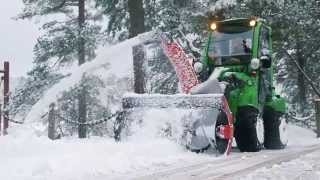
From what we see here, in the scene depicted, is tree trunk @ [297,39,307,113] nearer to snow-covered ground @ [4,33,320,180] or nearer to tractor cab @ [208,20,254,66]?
tractor cab @ [208,20,254,66]

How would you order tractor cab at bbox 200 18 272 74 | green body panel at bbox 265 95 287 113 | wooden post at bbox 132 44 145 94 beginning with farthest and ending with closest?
wooden post at bbox 132 44 145 94 → green body panel at bbox 265 95 287 113 → tractor cab at bbox 200 18 272 74

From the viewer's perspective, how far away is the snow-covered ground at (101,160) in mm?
7220

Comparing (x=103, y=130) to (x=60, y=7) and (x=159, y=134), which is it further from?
(x=159, y=134)

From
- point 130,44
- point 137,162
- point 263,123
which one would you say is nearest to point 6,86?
point 130,44

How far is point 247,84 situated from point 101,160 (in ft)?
13.7

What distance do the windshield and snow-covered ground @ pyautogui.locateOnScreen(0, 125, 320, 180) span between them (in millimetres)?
2177

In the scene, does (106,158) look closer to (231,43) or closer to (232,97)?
(232,97)

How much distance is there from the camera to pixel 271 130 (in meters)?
12.2

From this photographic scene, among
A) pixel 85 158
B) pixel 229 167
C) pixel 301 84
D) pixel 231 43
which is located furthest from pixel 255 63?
pixel 301 84

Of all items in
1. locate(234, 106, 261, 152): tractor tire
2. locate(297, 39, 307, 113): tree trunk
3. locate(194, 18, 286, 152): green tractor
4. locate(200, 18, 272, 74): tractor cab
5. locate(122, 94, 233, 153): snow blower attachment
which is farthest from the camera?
locate(297, 39, 307, 113): tree trunk

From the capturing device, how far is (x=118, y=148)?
30.1 ft

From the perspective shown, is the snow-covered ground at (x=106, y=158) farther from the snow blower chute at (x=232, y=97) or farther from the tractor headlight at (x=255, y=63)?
the tractor headlight at (x=255, y=63)

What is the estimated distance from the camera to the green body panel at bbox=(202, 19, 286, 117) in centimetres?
1119

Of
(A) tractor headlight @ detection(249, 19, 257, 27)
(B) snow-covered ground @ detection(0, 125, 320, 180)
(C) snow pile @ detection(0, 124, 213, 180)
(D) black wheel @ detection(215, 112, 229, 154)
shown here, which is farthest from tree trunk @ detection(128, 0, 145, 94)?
(D) black wheel @ detection(215, 112, 229, 154)
